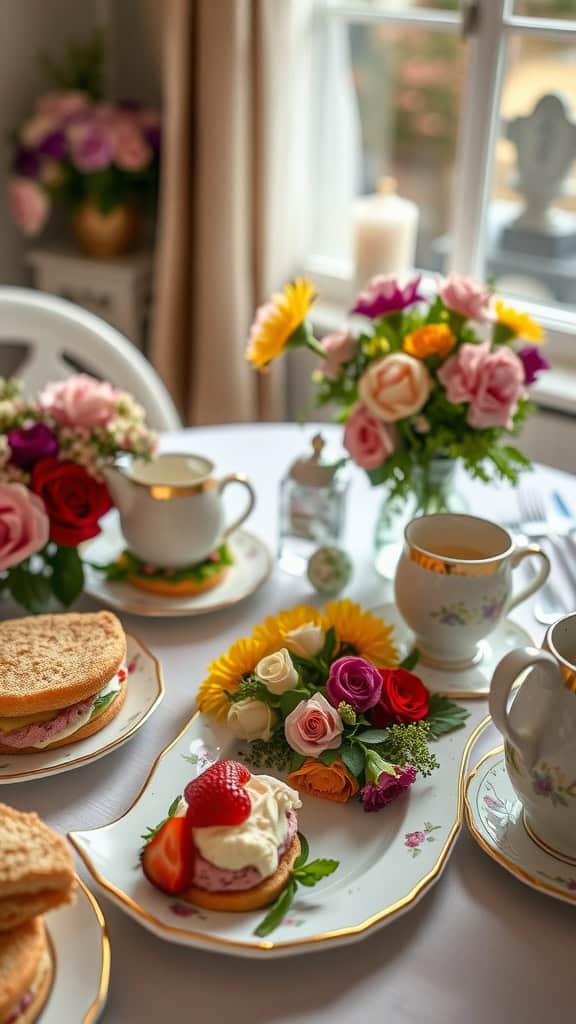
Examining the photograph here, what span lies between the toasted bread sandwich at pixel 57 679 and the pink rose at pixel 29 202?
1.67 meters

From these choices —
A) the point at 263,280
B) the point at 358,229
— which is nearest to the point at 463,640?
the point at 358,229

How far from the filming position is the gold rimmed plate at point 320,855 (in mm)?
649

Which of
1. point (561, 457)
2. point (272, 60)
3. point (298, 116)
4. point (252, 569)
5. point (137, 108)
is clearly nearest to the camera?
point (252, 569)

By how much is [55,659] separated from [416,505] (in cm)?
45

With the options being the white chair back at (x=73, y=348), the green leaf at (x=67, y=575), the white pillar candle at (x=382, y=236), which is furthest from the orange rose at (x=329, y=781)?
the white pillar candle at (x=382, y=236)

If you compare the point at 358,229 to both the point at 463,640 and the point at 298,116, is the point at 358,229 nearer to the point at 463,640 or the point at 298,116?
the point at 298,116

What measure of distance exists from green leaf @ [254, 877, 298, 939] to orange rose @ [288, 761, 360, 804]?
3.9 inches

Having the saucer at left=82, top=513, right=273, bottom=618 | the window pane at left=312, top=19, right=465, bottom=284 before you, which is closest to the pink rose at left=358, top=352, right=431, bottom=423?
the saucer at left=82, top=513, right=273, bottom=618

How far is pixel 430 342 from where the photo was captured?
104 cm

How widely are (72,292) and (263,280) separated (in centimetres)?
52

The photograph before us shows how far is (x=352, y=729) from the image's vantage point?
80 cm

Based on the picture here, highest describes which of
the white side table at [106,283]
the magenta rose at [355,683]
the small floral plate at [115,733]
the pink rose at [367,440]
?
the pink rose at [367,440]

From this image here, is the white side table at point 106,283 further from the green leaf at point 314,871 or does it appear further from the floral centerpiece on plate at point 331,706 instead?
the green leaf at point 314,871

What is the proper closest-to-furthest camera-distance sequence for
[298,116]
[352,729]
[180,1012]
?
1. [180,1012]
2. [352,729]
3. [298,116]
